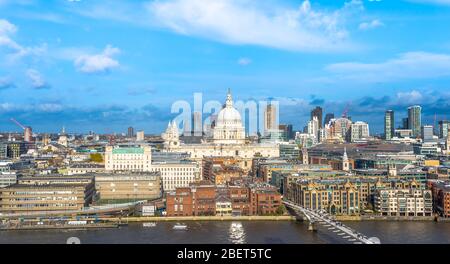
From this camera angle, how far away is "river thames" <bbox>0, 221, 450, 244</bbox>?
6.79 meters

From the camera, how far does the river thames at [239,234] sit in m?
6.79

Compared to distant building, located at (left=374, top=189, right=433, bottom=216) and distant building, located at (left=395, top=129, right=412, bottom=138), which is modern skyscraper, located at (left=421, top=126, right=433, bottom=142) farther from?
distant building, located at (left=374, top=189, right=433, bottom=216)

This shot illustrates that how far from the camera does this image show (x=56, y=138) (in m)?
31.0

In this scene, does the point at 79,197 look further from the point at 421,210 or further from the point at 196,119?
the point at 196,119

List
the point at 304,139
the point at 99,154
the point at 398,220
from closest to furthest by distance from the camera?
the point at 398,220 → the point at 99,154 → the point at 304,139

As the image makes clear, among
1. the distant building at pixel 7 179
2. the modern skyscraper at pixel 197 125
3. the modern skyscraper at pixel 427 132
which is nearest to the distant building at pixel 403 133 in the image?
the modern skyscraper at pixel 427 132

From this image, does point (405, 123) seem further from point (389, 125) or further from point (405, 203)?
point (405, 203)

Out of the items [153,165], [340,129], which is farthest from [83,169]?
[340,129]

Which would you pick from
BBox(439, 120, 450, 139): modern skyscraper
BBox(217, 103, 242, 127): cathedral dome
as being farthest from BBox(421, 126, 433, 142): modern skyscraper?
BBox(217, 103, 242, 127): cathedral dome

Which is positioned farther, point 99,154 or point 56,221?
point 99,154
